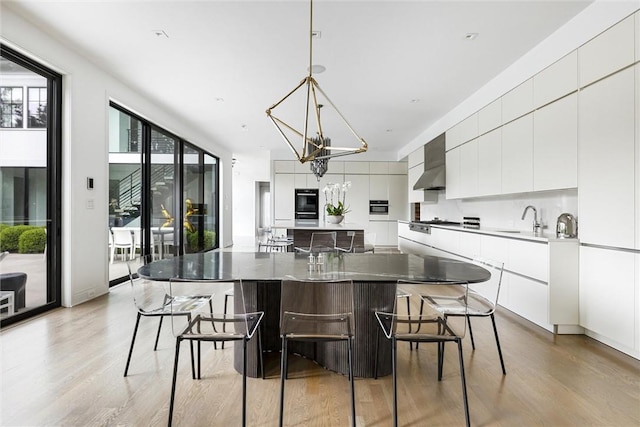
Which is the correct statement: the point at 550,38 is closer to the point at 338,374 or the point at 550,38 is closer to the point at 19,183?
the point at 338,374

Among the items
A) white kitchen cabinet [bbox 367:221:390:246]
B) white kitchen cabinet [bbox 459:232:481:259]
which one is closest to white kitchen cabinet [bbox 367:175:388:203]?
white kitchen cabinet [bbox 367:221:390:246]

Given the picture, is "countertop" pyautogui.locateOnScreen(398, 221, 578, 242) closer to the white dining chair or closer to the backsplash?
the backsplash

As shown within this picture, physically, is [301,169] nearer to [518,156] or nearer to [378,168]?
[378,168]

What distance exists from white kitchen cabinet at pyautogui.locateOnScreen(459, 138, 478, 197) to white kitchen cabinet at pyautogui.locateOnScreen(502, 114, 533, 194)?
0.70 metres

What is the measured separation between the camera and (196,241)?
24.2 ft

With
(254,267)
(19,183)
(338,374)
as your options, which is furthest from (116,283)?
(338,374)

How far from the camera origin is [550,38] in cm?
312

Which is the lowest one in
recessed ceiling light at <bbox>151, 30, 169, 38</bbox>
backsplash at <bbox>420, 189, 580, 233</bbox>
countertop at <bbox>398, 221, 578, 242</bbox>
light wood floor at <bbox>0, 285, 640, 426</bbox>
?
light wood floor at <bbox>0, 285, 640, 426</bbox>

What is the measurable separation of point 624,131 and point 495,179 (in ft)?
5.75

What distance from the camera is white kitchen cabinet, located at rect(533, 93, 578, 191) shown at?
286 cm

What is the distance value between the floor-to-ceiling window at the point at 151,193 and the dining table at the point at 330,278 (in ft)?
7.17

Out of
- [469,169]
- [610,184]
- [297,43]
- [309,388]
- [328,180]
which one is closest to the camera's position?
[309,388]

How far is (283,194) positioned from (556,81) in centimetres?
668

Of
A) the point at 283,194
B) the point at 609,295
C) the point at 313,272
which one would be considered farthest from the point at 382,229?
the point at 313,272
